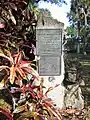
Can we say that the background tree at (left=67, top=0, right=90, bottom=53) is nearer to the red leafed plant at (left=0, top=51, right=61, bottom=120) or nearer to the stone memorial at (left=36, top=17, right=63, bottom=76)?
the stone memorial at (left=36, top=17, right=63, bottom=76)

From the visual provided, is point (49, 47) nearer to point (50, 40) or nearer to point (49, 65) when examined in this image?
point (50, 40)

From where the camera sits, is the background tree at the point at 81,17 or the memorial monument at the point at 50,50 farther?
the background tree at the point at 81,17

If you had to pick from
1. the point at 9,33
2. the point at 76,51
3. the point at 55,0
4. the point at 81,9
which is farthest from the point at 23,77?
the point at 76,51

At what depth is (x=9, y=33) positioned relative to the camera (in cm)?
355

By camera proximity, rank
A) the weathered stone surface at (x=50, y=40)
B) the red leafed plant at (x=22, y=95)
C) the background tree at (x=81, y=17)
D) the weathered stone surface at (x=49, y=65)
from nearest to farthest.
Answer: the red leafed plant at (x=22, y=95) → the weathered stone surface at (x=50, y=40) → the weathered stone surface at (x=49, y=65) → the background tree at (x=81, y=17)

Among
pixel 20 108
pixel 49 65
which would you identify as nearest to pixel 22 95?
pixel 20 108

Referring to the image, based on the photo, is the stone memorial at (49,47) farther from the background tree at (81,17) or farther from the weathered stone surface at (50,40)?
the background tree at (81,17)

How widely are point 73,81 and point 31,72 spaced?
4856 mm

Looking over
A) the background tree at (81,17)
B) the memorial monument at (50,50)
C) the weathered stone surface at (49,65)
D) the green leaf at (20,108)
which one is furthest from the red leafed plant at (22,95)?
the background tree at (81,17)

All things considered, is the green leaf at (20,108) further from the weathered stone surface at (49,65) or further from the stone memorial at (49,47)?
the weathered stone surface at (49,65)

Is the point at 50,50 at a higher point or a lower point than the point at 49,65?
higher

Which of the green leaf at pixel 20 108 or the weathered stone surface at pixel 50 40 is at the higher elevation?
the weathered stone surface at pixel 50 40

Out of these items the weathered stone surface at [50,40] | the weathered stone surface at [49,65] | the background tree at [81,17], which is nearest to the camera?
the weathered stone surface at [50,40]

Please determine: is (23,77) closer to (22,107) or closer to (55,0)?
(22,107)
